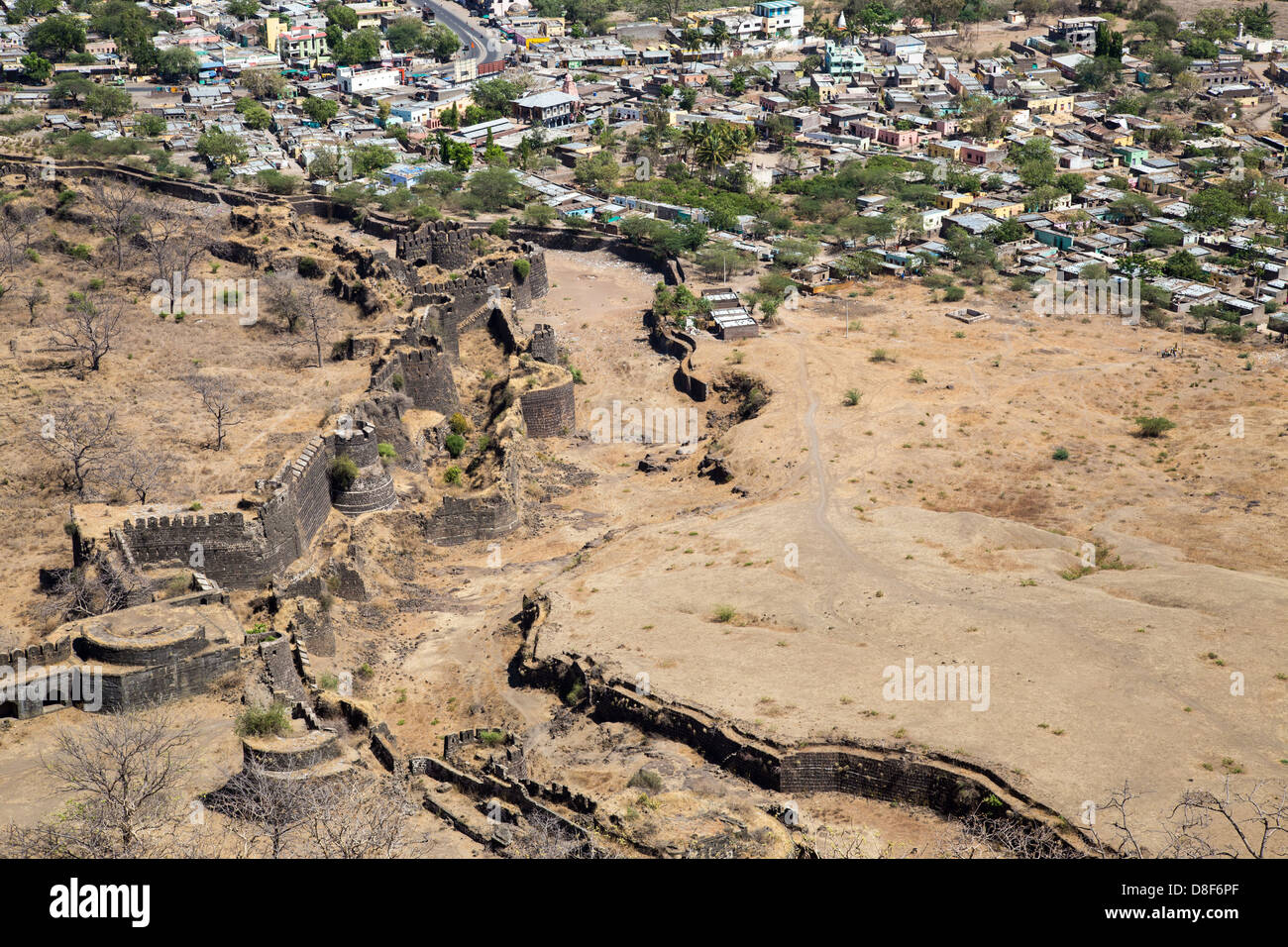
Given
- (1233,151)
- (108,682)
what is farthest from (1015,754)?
(1233,151)

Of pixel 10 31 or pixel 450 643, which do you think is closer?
pixel 450 643

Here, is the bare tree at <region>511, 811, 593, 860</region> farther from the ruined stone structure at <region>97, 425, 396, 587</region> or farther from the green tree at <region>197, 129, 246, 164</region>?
the green tree at <region>197, 129, 246, 164</region>

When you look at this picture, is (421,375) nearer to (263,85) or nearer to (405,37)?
(263,85)

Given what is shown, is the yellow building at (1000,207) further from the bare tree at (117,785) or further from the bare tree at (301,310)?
the bare tree at (117,785)

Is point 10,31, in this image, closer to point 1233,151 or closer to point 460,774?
point 1233,151

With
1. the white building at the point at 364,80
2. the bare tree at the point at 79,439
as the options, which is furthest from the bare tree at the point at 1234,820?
the white building at the point at 364,80

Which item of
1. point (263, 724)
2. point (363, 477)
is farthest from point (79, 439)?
point (263, 724)

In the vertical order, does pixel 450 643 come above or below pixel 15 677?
below

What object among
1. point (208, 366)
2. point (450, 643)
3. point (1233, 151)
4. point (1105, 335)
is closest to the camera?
point (450, 643)
